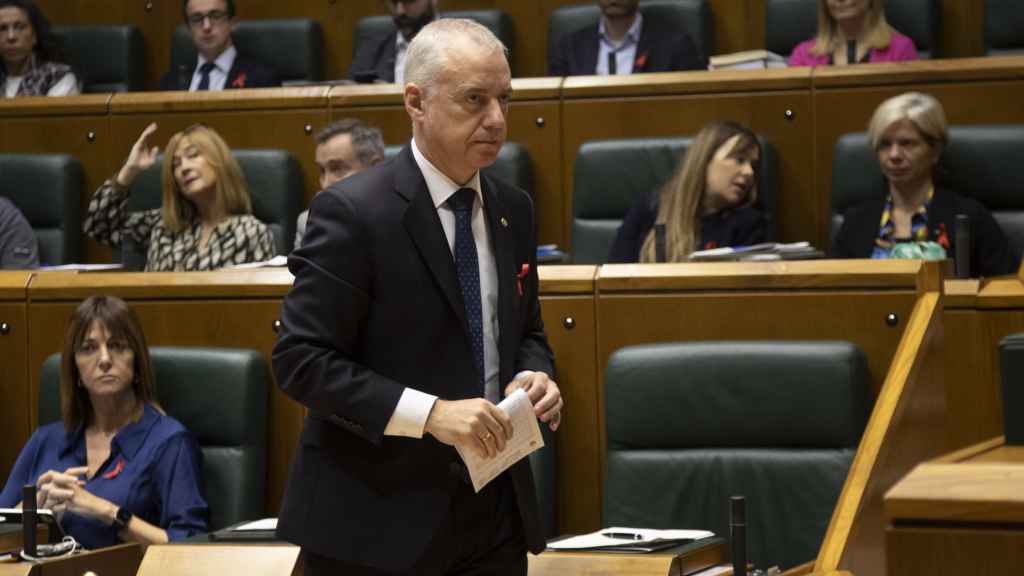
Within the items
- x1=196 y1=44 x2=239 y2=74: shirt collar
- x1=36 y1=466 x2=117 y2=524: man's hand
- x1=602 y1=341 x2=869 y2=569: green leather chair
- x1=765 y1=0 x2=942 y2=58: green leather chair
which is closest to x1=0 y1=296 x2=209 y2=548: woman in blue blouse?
x1=36 y1=466 x2=117 y2=524: man's hand

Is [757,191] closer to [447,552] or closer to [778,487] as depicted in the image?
[778,487]

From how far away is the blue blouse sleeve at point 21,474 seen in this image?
3.80 ft

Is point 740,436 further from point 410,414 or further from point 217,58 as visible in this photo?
point 217,58

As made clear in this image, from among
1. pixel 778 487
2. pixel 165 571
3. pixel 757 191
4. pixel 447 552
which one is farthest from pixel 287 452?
pixel 757 191

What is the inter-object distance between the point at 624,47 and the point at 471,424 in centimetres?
126

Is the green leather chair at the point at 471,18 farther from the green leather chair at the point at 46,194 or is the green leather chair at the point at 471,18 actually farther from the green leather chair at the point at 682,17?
the green leather chair at the point at 46,194

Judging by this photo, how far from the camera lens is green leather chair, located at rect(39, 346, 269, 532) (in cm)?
114

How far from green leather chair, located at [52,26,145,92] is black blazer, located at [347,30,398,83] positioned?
38 cm

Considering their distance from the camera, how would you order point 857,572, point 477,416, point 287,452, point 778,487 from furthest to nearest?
1. point 287,452
2. point 778,487
3. point 857,572
4. point 477,416

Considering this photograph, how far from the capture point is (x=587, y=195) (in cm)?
158

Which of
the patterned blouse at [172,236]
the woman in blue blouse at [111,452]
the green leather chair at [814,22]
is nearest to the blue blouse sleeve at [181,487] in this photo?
the woman in blue blouse at [111,452]

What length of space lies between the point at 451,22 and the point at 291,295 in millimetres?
147

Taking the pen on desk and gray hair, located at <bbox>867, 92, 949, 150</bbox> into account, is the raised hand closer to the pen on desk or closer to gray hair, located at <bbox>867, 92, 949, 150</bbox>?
gray hair, located at <bbox>867, 92, 949, 150</bbox>

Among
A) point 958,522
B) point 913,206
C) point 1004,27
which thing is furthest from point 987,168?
point 958,522
